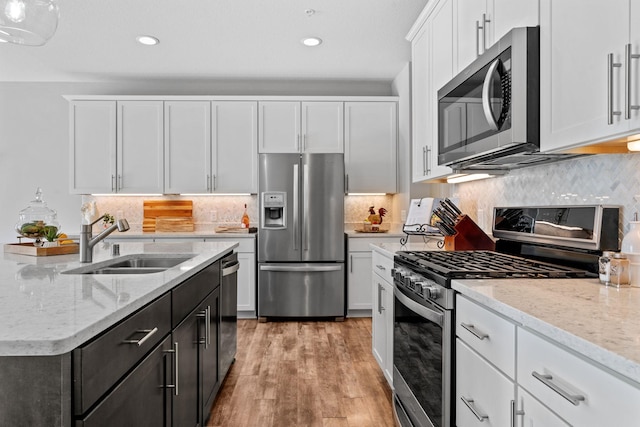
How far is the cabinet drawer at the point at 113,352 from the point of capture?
0.92 metres

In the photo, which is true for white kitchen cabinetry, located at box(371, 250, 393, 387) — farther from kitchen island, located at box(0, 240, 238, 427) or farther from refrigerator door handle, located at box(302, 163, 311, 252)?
refrigerator door handle, located at box(302, 163, 311, 252)

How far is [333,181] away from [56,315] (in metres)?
3.50

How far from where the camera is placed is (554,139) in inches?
59.8

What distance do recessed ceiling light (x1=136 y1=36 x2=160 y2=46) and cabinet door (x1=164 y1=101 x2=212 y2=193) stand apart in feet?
2.80

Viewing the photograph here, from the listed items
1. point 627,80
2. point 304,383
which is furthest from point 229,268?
point 627,80

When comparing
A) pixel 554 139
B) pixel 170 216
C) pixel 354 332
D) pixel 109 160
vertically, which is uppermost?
pixel 109 160

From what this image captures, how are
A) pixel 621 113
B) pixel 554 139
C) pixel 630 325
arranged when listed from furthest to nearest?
1. pixel 554 139
2. pixel 621 113
3. pixel 630 325

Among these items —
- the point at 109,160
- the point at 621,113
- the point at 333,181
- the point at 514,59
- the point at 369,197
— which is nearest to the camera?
the point at 621,113

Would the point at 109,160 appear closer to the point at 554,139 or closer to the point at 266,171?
the point at 266,171

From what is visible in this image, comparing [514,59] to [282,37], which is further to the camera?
[282,37]

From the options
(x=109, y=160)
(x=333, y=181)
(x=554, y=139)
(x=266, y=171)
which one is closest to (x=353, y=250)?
(x=333, y=181)

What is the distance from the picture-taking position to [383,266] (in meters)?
2.74

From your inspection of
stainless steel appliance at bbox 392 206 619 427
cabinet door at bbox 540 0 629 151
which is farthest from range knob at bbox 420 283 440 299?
cabinet door at bbox 540 0 629 151

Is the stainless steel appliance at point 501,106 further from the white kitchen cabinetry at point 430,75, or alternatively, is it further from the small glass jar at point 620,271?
the small glass jar at point 620,271
